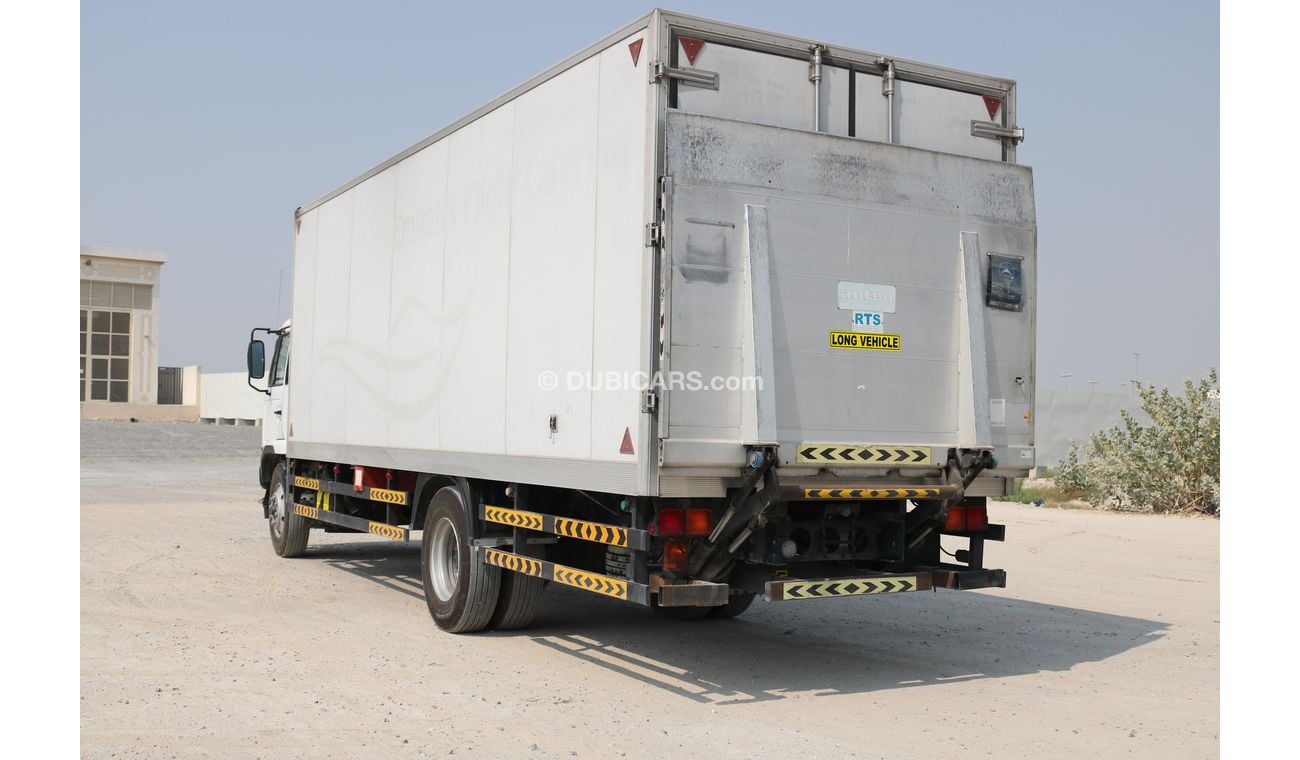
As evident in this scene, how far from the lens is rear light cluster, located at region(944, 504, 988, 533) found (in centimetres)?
836

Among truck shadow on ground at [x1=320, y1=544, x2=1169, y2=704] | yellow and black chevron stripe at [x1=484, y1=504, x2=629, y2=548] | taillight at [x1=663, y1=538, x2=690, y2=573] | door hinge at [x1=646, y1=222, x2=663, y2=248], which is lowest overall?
truck shadow on ground at [x1=320, y1=544, x2=1169, y2=704]

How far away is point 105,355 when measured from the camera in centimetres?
5203

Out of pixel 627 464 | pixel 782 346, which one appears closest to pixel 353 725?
pixel 627 464

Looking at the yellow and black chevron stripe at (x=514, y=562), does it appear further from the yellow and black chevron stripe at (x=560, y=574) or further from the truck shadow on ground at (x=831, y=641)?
the truck shadow on ground at (x=831, y=641)

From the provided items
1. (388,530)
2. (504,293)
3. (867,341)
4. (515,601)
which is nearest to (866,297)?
(867,341)

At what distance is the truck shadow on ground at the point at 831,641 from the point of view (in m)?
7.96

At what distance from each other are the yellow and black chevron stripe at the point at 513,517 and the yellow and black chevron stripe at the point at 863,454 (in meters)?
2.01

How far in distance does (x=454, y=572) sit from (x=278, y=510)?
5.79 meters

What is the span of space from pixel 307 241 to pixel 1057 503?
18277mm

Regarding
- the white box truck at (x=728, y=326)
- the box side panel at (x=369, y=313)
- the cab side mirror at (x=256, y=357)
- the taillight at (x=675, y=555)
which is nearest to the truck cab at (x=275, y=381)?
the cab side mirror at (x=256, y=357)

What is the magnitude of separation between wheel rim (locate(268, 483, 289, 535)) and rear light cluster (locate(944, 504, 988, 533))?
863 centimetres

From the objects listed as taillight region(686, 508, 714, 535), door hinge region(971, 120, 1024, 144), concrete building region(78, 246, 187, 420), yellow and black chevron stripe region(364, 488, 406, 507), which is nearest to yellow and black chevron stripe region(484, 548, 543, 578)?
taillight region(686, 508, 714, 535)

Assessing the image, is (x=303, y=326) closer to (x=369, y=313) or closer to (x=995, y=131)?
(x=369, y=313)

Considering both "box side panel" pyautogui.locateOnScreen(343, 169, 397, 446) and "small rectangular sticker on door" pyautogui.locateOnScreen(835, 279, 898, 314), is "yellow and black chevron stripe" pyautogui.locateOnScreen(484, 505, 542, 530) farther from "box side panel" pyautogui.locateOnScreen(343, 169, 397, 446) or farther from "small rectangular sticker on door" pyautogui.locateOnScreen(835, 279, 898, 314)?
"small rectangular sticker on door" pyautogui.locateOnScreen(835, 279, 898, 314)
